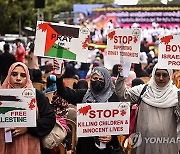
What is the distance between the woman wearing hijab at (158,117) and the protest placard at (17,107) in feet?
3.74

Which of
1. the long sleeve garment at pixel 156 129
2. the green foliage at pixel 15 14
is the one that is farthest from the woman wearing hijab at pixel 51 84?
the green foliage at pixel 15 14

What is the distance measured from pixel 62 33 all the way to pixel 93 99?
853mm

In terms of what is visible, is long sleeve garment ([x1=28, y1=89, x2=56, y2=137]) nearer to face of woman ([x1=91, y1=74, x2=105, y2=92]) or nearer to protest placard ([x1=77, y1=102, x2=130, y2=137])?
protest placard ([x1=77, y1=102, x2=130, y2=137])

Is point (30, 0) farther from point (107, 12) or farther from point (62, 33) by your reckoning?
point (62, 33)

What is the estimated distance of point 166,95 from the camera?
19.6 feet

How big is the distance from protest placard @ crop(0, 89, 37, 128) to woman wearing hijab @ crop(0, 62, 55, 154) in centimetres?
7

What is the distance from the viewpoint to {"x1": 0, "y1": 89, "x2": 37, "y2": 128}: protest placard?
5559mm

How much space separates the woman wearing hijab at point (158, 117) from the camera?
236 inches

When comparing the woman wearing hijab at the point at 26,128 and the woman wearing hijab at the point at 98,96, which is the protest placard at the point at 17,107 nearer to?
the woman wearing hijab at the point at 26,128

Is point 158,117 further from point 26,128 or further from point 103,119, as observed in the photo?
point 26,128

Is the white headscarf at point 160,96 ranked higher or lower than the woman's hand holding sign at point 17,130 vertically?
higher

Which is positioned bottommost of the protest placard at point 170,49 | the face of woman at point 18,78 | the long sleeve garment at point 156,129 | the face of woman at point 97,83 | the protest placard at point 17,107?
the long sleeve garment at point 156,129

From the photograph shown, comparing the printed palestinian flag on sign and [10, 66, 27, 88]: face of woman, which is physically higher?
the printed palestinian flag on sign

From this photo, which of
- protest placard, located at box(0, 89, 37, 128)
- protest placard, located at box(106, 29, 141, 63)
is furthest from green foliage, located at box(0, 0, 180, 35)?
protest placard, located at box(0, 89, 37, 128)
